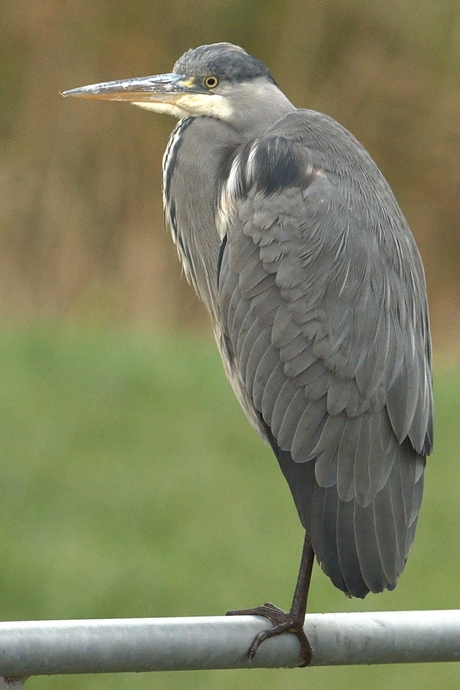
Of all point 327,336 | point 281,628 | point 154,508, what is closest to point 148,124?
point 154,508

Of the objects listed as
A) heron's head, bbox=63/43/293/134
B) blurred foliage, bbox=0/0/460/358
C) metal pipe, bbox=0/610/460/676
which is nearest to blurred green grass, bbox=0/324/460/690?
heron's head, bbox=63/43/293/134

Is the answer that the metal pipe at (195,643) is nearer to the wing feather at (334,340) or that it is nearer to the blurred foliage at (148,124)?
the wing feather at (334,340)

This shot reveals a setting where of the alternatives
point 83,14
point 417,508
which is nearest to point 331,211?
point 417,508

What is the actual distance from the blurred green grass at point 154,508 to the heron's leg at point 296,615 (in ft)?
3.74

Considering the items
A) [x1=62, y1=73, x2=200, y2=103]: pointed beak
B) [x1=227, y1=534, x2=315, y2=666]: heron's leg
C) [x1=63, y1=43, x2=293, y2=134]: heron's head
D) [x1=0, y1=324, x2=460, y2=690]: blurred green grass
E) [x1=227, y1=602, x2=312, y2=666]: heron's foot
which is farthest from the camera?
[x1=0, y1=324, x2=460, y2=690]: blurred green grass

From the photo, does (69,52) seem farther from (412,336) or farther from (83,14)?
(412,336)

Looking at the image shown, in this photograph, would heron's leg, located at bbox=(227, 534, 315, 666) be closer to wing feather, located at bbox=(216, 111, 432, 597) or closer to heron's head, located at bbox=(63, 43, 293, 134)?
wing feather, located at bbox=(216, 111, 432, 597)

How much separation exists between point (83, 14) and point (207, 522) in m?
6.04

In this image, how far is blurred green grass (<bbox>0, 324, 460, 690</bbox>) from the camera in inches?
141

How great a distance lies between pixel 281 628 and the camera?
203 cm

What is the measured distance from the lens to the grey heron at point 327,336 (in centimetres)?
217

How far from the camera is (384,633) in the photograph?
1.67 meters

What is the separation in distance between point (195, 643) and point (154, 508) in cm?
271

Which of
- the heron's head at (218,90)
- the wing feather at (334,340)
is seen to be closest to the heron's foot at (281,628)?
the wing feather at (334,340)
